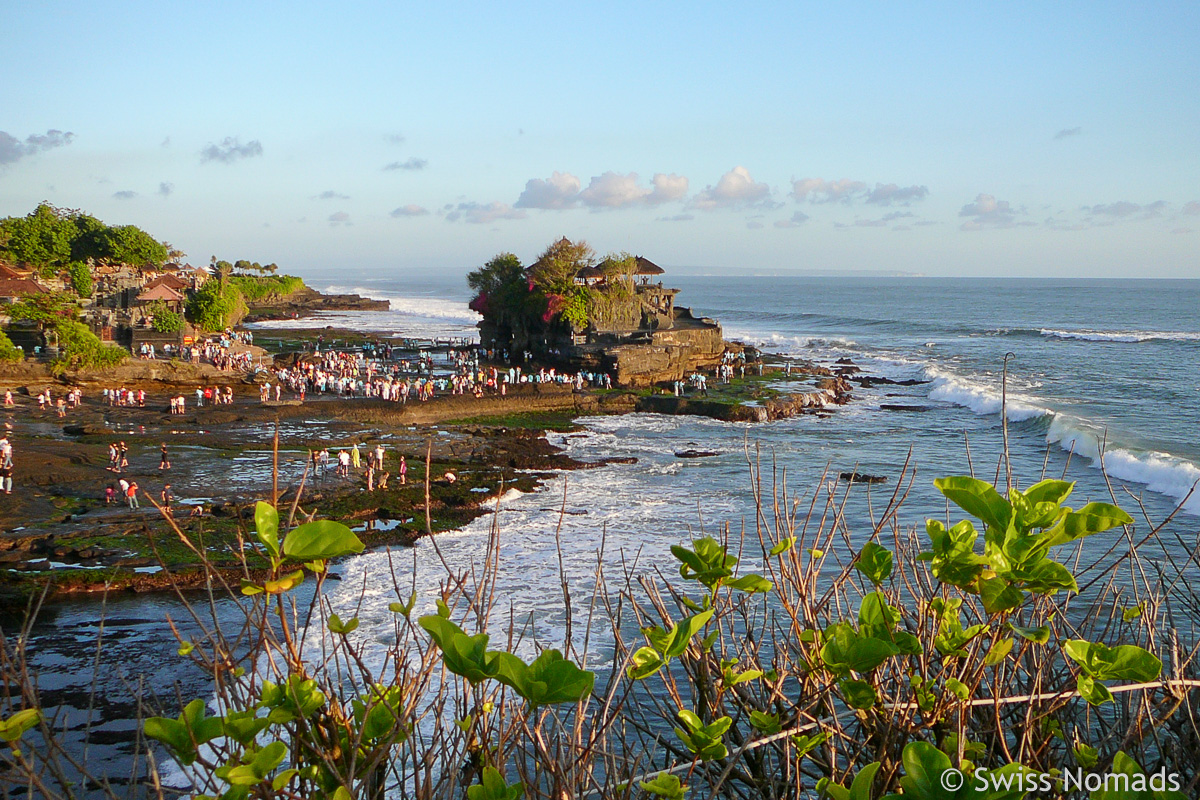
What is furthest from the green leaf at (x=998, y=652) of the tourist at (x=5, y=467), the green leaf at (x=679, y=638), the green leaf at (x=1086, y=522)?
the tourist at (x=5, y=467)

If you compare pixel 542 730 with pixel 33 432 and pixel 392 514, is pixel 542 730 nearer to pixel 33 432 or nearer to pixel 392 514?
pixel 392 514

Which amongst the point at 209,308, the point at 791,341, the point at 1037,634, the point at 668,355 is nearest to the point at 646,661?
the point at 1037,634

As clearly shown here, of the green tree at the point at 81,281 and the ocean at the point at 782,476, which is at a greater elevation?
the green tree at the point at 81,281

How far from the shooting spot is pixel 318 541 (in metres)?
1.98

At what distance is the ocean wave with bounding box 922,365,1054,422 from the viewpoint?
35375mm

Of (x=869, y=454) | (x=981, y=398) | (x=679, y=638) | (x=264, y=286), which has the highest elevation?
(x=264, y=286)

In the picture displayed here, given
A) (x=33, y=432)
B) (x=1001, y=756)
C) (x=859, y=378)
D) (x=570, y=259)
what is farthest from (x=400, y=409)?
(x=1001, y=756)

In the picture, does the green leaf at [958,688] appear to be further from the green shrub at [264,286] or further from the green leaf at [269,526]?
the green shrub at [264,286]

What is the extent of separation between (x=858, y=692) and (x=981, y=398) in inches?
1561

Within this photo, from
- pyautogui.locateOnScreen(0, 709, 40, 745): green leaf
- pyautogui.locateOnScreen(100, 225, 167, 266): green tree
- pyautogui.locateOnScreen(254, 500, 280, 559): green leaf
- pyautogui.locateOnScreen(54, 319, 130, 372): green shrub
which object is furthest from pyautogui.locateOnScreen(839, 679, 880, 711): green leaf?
pyautogui.locateOnScreen(100, 225, 167, 266): green tree

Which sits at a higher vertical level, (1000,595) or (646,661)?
(1000,595)

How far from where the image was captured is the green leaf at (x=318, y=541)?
1.92 metres

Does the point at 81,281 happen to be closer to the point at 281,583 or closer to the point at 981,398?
the point at 981,398

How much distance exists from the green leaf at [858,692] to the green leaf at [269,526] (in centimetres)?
167
